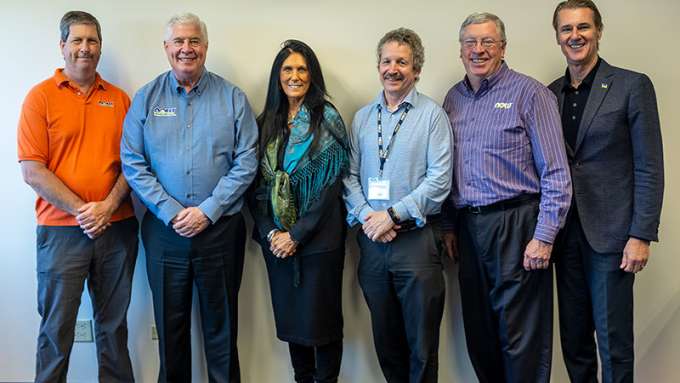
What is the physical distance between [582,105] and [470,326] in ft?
3.78

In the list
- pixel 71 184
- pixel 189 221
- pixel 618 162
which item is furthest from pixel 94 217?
pixel 618 162

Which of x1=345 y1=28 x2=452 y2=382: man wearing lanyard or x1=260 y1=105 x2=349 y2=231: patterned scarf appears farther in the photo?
x1=260 y1=105 x2=349 y2=231: patterned scarf

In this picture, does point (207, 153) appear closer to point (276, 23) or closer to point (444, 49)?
point (276, 23)

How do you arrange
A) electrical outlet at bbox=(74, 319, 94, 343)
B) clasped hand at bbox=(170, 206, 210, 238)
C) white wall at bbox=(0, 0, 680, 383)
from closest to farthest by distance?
clasped hand at bbox=(170, 206, 210, 238) < white wall at bbox=(0, 0, 680, 383) < electrical outlet at bbox=(74, 319, 94, 343)

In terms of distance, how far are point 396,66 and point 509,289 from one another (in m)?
1.12

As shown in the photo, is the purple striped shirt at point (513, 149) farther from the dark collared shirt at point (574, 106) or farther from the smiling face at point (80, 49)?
the smiling face at point (80, 49)

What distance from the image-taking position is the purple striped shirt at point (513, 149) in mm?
2105

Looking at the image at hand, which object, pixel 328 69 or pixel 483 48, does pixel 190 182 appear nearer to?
pixel 328 69

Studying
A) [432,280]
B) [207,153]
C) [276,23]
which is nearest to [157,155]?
[207,153]

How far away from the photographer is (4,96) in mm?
2770

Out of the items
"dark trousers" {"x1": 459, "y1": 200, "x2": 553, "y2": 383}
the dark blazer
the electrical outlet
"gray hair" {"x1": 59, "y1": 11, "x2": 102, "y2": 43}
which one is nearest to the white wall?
the electrical outlet

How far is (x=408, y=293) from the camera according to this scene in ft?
7.34

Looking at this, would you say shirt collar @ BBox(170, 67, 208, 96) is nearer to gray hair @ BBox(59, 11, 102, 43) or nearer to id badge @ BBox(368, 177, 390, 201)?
gray hair @ BBox(59, 11, 102, 43)

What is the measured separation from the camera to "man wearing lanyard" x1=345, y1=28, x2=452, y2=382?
2.20 metres
